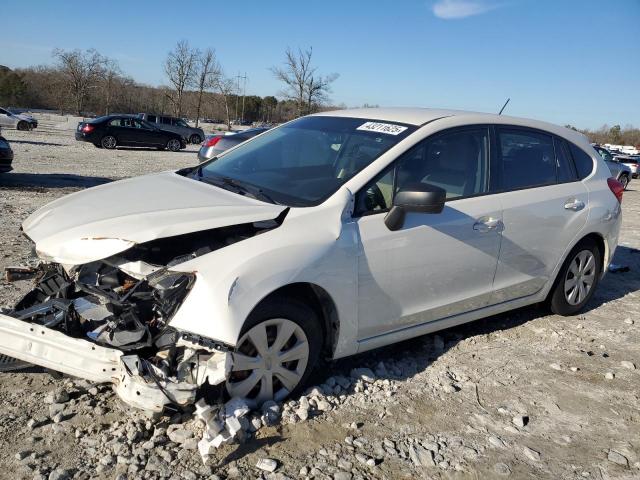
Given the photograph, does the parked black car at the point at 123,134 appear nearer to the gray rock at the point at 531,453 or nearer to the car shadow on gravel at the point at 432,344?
the car shadow on gravel at the point at 432,344

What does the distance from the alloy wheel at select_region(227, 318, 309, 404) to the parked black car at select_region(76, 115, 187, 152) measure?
22.8 metres

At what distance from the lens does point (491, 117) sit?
455cm

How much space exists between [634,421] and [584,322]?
5.94 ft

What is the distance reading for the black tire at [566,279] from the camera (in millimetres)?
5129

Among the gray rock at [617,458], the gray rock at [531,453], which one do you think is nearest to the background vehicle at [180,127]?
the gray rock at [531,453]

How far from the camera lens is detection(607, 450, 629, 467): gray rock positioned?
3.20 metres

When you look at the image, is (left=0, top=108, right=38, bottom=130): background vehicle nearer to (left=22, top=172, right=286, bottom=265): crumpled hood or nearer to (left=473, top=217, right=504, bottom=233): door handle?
(left=22, top=172, right=286, bottom=265): crumpled hood

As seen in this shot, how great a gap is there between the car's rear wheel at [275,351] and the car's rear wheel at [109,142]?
23.1m

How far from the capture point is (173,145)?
26906 mm

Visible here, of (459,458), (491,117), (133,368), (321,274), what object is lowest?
(459,458)

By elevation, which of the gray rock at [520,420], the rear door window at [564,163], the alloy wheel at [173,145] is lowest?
the alloy wheel at [173,145]

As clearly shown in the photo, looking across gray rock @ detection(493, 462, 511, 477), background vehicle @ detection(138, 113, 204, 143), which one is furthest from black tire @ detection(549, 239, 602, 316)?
background vehicle @ detection(138, 113, 204, 143)

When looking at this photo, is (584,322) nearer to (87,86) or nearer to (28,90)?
(87,86)

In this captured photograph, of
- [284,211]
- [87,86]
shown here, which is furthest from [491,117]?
[87,86]
